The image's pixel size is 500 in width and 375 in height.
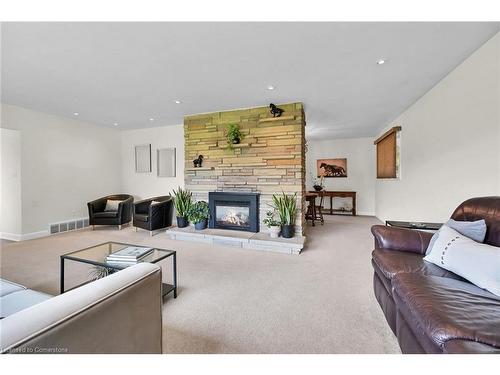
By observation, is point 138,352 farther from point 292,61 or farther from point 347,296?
point 292,61

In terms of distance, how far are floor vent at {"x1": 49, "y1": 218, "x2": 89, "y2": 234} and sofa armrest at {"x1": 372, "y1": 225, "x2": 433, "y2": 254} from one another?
5.63 m

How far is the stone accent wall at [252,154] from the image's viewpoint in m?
3.79

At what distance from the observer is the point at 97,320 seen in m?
0.78

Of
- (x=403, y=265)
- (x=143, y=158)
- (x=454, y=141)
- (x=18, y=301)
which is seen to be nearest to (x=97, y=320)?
(x=18, y=301)

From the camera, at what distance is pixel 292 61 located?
240 centimetres

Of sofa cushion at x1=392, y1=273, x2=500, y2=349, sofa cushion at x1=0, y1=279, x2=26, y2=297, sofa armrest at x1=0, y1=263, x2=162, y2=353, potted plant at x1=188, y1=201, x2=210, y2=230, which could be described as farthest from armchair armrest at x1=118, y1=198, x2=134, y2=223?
sofa cushion at x1=392, y1=273, x2=500, y2=349

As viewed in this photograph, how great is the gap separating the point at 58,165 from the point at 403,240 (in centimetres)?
594

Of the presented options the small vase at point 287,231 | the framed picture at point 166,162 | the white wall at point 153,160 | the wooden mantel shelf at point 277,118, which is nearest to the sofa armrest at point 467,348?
the small vase at point 287,231

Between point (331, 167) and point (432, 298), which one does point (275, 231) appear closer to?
point (432, 298)

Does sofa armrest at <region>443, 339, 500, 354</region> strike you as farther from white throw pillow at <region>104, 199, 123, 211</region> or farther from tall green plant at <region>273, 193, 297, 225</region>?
white throw pillow at <region>104, 199, 123, 211</region>

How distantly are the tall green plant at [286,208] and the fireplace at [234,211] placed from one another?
0.47 meters
